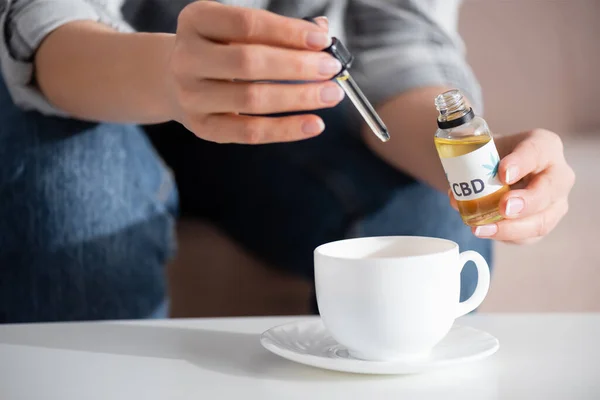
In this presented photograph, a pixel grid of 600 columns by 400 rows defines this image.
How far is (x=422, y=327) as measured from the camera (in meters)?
0.49

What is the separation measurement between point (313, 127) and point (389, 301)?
15 cm

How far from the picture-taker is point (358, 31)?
1.00m

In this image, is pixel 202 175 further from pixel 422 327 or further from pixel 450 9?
pixel 422 327

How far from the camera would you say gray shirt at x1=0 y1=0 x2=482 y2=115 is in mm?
830

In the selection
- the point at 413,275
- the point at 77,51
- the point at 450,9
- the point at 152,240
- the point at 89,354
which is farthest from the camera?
the point at 450,9

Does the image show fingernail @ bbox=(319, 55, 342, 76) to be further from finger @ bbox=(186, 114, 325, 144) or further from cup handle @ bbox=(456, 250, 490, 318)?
cup handle @ bbox=(456, 250, 490, 318)

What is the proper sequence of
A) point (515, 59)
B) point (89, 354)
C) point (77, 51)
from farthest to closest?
point (515, 59), point (77, 51), point (89, 354)

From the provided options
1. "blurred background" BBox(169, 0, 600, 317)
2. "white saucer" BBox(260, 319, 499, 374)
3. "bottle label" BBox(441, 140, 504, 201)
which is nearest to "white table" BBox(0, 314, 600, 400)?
"white saucer" BBox(260, 319, 499, 374)

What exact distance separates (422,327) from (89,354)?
0.25 m

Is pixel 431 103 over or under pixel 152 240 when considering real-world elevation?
over

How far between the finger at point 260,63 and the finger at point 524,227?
0.58 ft

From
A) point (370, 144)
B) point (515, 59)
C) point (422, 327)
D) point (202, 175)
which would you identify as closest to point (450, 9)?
point (370, 144)

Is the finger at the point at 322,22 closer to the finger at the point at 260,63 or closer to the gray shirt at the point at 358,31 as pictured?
the finger at the point at 260,63

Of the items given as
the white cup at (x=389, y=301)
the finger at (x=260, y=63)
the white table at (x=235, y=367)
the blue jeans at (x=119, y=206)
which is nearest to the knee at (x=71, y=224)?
the blue jeans at (x=119, y=206)
